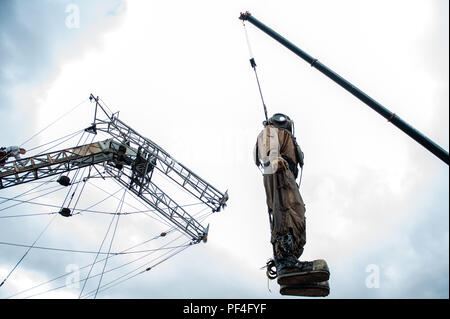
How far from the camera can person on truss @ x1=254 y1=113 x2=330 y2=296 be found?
2.61 metres

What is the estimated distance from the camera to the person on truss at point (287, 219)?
261 cm

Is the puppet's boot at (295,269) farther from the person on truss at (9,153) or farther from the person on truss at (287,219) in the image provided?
the person on truss at (9,153)

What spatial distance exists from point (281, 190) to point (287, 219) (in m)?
0.32

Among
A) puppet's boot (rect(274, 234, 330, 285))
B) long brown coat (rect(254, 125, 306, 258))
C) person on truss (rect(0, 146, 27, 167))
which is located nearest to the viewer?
puppet's boot (rect(274, 234, 330, 285))

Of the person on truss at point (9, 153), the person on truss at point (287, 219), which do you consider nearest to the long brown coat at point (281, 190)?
the person on truss at point (287, 219)

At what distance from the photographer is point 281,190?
302 cm

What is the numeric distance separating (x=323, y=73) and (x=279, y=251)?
3.54 meters

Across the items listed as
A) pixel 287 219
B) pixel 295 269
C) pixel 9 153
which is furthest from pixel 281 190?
pixel 9 153

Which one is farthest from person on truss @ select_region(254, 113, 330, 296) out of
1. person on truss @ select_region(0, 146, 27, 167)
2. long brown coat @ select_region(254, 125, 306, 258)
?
person on truss @ select_region(0, 146, 27, 167)

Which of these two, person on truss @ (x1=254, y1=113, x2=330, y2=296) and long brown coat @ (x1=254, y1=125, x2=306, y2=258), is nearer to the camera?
person on truss @ (x1=254, y1=113, x2=330, y2=296)

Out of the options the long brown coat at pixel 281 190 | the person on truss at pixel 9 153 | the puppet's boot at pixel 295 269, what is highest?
the person on truss at pixel 9 153

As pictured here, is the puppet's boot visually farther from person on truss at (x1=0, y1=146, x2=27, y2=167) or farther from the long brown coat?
person on truss at (x1=0, y1=146, x2=27, y2=167)
